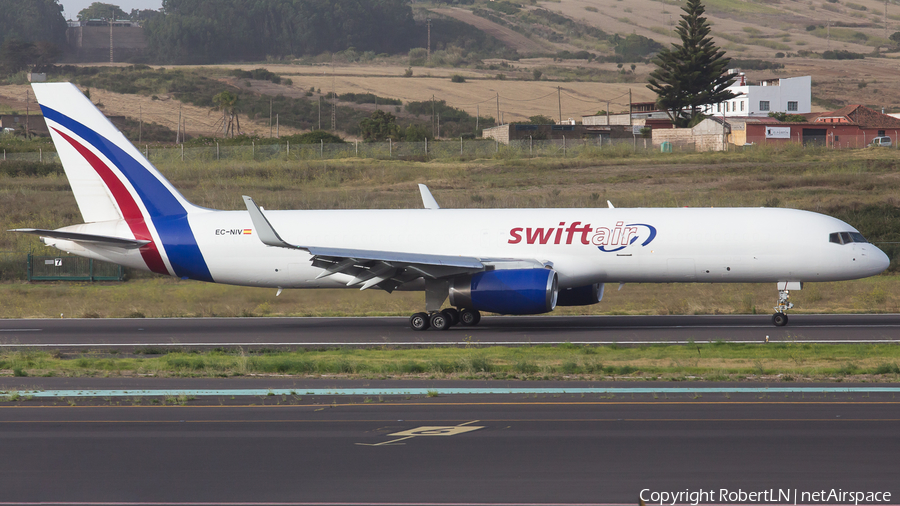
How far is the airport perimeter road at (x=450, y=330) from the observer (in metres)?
26.0

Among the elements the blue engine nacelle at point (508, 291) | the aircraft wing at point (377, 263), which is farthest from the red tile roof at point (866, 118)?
the aircraft wing at point (377, 263)

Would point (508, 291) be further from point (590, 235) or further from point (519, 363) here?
point (519, 363)

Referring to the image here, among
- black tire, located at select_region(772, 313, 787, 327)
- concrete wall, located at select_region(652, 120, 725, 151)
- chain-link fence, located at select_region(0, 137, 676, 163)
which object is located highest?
concrete wall, located at select_region(652, 120, 725, 151)

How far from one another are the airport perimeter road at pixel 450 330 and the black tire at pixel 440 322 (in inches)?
10.7

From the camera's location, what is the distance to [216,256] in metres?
30.3

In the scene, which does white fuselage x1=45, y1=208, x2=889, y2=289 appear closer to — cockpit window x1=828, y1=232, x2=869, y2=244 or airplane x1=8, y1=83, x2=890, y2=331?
airplane x1=8, y1=83, x2=890, y2=331

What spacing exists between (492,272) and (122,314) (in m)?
16.5

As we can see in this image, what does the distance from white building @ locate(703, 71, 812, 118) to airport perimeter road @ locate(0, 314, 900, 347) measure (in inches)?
4762

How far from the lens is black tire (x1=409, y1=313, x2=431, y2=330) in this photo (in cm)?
2877

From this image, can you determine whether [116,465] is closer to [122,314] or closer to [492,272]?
[492,272]

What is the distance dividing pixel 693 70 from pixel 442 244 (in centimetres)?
8242

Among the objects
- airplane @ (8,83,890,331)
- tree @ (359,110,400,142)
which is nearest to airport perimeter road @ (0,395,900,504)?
airplane @ (8,83,890,331)

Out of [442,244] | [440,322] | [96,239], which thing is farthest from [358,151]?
[440,322]

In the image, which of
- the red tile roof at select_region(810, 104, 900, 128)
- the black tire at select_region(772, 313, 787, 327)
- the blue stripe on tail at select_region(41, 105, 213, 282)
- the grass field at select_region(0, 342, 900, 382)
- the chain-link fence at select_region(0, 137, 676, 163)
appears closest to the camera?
the grass field at select_region(0, 342, 900, 382)
